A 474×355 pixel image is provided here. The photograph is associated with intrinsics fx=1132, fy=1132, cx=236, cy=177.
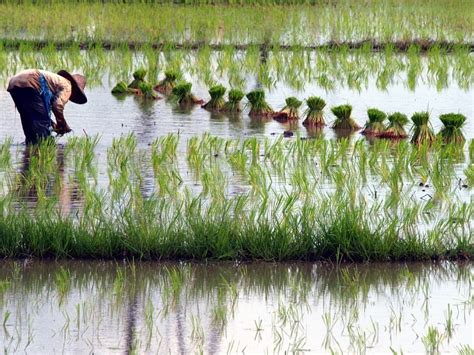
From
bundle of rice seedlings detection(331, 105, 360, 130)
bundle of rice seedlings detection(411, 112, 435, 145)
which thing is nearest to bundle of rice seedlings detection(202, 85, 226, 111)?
bundle of rice seedlings detection(331, 105, 360, 130)

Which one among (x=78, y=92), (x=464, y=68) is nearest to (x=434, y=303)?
(x=78, y=92)

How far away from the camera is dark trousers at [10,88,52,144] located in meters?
8.69

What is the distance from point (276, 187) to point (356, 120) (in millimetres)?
3007

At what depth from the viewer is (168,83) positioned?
12.3 meters

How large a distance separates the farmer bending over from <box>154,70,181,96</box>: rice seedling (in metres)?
3.40

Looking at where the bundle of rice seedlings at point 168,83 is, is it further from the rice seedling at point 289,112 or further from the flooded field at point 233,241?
the flooded field at point 233,241

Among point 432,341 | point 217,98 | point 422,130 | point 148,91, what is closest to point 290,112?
point 217,98

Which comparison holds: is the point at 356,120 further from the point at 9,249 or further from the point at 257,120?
→ the point at 9,249

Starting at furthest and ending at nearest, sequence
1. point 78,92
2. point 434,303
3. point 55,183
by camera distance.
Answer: point 78,92, point 55,183, point 434,303

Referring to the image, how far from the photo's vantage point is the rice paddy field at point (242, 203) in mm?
5070

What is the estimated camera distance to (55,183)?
768 centimetres

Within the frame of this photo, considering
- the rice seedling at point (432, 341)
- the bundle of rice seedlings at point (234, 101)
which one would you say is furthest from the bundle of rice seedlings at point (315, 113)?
the rice seedling at point (432, 341)

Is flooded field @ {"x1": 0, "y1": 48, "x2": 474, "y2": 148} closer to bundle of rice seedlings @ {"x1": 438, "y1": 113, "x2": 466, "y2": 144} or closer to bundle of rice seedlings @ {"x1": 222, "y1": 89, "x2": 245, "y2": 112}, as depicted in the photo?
bundle of rice seedlings @ {"x1": 222, "y1": 89, "x2": 245, "y2": 112}

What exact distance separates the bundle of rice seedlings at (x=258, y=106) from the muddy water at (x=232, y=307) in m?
5.00
